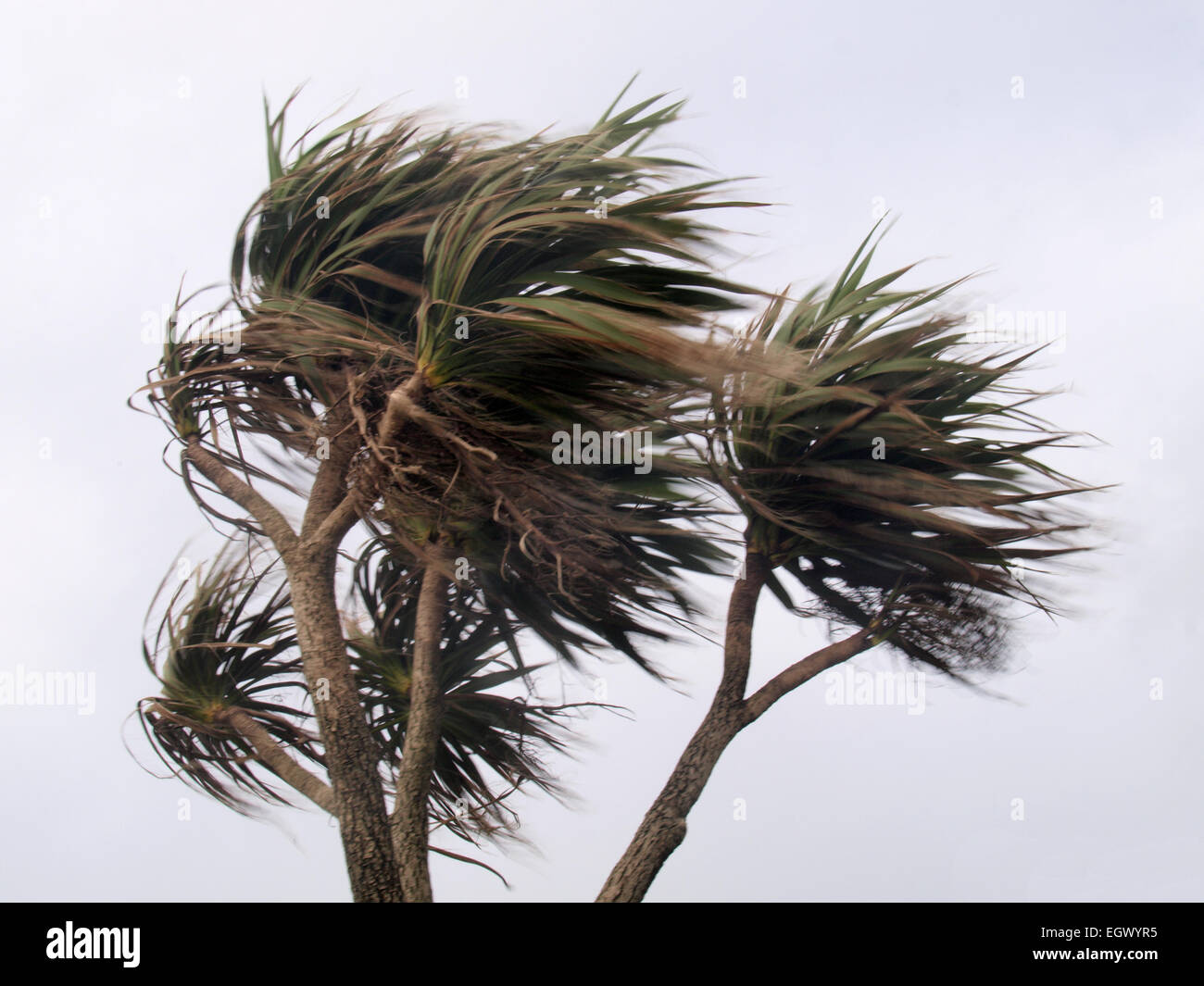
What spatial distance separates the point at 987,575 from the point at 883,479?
2.41 ft

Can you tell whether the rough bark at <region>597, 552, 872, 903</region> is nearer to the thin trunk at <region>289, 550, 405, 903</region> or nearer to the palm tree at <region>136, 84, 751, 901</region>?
the palm tree at <region>136, 84, 751, 901</region>

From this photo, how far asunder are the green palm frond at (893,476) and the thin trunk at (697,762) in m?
0.26

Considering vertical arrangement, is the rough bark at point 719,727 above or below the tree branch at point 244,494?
below

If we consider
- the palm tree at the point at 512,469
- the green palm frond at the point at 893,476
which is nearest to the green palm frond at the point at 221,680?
the palm tree at the point at 512,469

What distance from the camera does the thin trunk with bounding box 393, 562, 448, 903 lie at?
404 centimetres

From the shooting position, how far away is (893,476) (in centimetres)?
448

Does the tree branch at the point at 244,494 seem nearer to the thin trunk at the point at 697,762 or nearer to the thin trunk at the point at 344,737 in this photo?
the thin trunk at the point at 344,737

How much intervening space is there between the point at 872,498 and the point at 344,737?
8.35 feet

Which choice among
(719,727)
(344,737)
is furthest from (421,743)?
(719,727)

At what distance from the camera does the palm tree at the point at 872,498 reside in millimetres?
4457

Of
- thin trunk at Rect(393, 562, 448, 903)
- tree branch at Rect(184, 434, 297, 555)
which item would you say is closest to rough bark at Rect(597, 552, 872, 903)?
thin trunk at Rect(393, 562, 448, 903)

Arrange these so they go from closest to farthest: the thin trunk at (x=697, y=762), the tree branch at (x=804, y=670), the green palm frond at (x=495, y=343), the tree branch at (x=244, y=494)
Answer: the green palm frond at (x=495, y=343), the thin trunk at (x=697, y=762), the tree branch at (x=244, y=494), the tree branch at (x=804, y=670)
